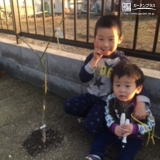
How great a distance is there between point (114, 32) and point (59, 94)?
4.77 feet

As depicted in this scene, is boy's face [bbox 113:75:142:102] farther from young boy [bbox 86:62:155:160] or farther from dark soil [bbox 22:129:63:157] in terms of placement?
Answer: dark soil [bbox 22:129:63:157]

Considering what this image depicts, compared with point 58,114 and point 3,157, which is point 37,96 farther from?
point 3,157

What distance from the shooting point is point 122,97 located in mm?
1836

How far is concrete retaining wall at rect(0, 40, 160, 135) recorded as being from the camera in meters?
2.06

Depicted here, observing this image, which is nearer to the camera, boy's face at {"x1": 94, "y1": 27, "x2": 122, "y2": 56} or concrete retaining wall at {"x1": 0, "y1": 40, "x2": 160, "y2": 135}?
boy's face at {"x1": 94, "y1": 27, "x2": 122, "y2": 56}

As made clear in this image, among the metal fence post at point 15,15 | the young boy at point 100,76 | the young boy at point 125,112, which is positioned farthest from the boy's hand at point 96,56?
the metal fence post at point 15,15

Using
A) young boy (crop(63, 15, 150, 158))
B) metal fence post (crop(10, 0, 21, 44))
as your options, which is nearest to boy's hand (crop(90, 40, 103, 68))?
young boy (crop(63, 15, 150, 158))

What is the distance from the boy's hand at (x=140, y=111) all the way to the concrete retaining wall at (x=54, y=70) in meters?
0.30

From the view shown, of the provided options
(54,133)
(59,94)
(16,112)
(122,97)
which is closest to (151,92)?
(122,97)

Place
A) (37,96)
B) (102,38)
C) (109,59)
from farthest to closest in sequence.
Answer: (37,96), (109,59), (102,38)

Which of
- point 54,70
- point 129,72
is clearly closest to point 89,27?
point 54,70

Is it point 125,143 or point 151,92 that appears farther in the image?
point 151,92

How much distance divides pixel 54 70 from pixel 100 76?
1020mm

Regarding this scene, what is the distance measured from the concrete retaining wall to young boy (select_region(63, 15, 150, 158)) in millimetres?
251
